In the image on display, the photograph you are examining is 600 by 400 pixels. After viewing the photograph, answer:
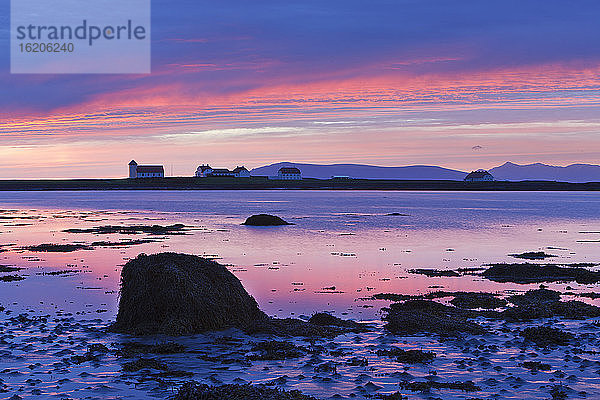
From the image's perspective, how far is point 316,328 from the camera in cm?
1773

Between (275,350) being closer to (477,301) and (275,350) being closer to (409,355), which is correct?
(409,355)

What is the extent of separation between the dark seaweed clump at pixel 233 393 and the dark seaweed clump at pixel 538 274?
19.0 m

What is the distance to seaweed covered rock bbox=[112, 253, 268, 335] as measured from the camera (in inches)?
702

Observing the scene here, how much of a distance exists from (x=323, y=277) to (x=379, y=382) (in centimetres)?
1542

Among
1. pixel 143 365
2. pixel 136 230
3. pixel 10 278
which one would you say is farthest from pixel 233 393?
pixel 136 230

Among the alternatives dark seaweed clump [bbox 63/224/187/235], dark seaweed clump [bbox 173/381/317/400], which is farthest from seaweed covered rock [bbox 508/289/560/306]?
dark seaweed clump [bbox 63/224/187/235]

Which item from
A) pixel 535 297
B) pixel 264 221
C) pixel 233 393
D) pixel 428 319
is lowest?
pixel 535 297

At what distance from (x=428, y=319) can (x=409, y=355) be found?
12.4ft

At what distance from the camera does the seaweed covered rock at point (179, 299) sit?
17.8 meters

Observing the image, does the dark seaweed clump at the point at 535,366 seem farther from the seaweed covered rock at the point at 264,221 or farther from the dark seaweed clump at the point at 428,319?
the seaweed covered rock at the point at 264,221

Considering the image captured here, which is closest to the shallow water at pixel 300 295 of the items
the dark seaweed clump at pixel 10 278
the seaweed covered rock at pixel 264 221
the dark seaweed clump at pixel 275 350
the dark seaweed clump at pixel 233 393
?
the dark seaweed clump at pixel 275 350

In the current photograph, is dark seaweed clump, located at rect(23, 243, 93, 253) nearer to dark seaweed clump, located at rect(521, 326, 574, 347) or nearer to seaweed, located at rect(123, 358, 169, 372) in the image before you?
seaweed, located at rect(123, 358, 169, 372)

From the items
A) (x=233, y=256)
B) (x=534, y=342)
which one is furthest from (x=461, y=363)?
(x=233, y=256)

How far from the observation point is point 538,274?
1144 inches
